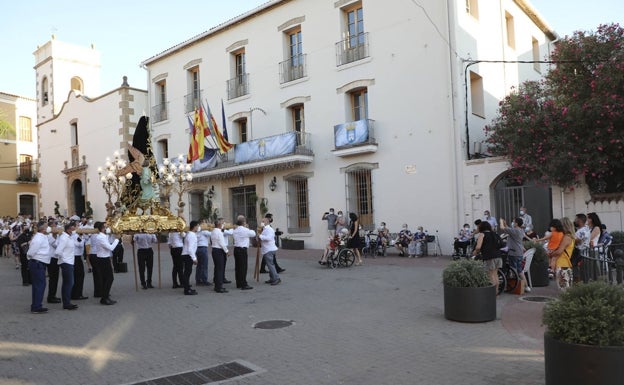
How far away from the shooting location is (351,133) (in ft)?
61.9

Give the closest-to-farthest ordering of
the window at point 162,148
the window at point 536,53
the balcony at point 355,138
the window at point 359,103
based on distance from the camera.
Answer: the balcony at point 355,138 < the window at point 359,103 < the window at point 536,53 < the window at point 162,148

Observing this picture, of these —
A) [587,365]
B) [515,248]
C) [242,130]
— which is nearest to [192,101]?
[242,130]

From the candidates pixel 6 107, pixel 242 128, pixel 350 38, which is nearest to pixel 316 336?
pixel 350 38

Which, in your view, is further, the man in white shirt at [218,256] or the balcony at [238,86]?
the balcony at [238,86]

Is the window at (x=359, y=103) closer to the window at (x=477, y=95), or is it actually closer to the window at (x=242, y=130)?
the window at (x=477, y=95)

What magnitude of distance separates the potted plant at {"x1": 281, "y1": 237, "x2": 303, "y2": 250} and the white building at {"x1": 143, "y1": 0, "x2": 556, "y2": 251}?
0.37 metres

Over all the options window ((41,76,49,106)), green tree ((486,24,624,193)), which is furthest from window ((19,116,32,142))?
green tree ((486,24,624,193))

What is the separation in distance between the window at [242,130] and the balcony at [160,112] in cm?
520

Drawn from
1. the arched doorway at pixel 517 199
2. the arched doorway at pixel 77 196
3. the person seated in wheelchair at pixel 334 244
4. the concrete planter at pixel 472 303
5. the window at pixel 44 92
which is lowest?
the concrete planter at pixel 472 303

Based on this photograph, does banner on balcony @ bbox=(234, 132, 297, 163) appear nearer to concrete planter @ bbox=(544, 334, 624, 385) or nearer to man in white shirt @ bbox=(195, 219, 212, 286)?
man in white shirt @ bbox=(195, 219, 212, 286)

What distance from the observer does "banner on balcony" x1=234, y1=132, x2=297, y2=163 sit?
20344 mm

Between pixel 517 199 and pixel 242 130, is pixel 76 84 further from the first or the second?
pixel 517 199

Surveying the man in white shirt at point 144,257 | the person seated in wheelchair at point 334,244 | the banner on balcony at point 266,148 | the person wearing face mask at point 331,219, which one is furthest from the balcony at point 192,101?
the man in white shirt at point 144,257

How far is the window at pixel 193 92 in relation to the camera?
83.5 feet
